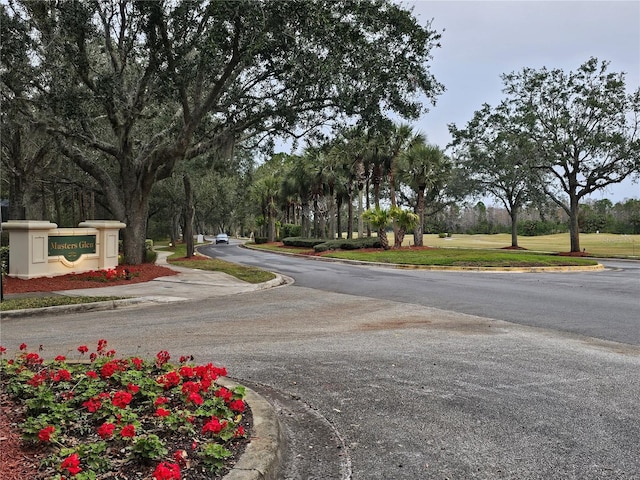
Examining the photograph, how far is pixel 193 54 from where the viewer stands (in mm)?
14211

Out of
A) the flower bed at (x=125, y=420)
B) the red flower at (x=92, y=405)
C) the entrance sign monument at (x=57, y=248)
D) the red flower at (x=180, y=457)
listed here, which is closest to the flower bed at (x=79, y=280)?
the entrance sign monument at (x=57, y=248)

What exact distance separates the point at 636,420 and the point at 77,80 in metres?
16.9

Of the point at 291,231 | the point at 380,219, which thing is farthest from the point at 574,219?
the point at 291,231

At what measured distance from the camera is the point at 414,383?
4.85 meters

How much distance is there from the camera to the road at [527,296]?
27.2ft

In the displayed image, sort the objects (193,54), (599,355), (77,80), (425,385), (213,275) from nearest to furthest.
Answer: (425,385) → (599,355) → (193,54) → (77,80) → (213,275)

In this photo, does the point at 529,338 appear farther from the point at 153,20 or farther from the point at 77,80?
the point at 77,80

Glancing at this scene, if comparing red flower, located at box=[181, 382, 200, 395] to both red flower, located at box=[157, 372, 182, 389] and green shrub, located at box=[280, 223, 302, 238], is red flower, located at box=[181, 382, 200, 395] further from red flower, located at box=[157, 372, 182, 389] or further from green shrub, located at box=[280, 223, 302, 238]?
green shrub, located at box=[280, 223, 302, 238]

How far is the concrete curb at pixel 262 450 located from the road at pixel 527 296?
222 inches

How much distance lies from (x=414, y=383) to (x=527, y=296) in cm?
792

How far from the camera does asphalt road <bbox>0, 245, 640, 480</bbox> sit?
3268 mm

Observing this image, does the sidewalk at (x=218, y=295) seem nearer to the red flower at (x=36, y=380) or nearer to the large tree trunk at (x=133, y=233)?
the red flower at (x=36, y=380)

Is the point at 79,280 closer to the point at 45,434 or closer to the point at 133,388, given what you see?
the point at 133,388

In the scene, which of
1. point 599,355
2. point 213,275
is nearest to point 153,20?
point 213,275
